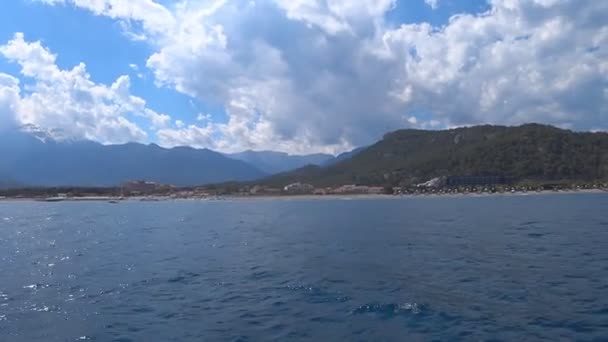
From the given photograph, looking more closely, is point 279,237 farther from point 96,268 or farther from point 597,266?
point 597,266

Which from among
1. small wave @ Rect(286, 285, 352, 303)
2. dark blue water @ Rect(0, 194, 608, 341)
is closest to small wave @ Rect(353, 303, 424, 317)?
dark blue water @ Rect(0, 194, 608, 341)

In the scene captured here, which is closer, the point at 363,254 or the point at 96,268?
the point at 96,268

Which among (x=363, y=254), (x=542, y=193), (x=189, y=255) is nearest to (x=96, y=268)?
(x=189, y=255)

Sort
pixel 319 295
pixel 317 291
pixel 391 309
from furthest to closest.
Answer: pixel 317 291 → pixel 319 295 → pixel 391 309

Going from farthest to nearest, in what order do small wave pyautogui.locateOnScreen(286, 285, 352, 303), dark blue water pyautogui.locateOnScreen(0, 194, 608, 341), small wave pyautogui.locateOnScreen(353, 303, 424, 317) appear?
1. small wave pyautogui.locateOnScreen(286, 285, 352, 303)
2. small wave pyautogui.locateOnScreen(353, 303, 424, 317)
3. dark blue water pyautogui.locateOnScreen(0, 194, 608, 341)

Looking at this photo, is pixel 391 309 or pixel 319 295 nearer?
pixel 391 309

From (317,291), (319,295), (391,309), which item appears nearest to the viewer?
(391,309)

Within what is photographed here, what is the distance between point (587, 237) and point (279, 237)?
30586 millimetres

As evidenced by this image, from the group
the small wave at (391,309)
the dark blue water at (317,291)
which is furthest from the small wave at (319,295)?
the small wave at (391,309)

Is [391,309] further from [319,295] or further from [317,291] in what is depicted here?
[317,291]

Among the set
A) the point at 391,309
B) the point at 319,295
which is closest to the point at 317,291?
the point at 319,295

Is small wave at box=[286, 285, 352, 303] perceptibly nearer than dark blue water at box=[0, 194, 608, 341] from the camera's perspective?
No

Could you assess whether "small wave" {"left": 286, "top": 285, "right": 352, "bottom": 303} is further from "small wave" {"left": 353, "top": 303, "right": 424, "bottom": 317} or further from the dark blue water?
"small wave" {"left": 353, "top": 303, "right": 424, "bottom": 317}

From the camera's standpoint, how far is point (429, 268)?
3253cm
